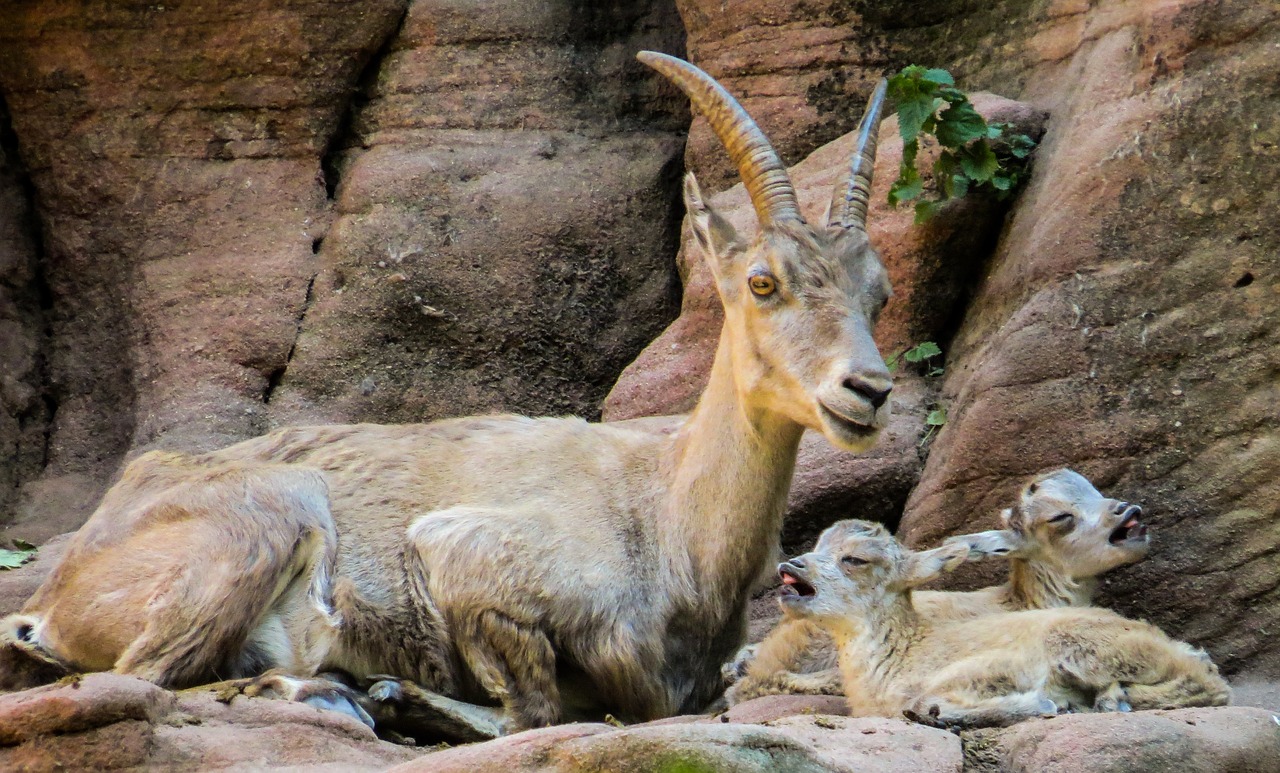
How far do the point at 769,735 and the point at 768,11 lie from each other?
628 cm

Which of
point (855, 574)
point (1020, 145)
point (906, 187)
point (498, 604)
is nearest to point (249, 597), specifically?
point (498, 604)

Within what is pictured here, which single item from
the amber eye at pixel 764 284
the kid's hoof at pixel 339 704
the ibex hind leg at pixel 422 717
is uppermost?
the amber eye at pixel 764 284

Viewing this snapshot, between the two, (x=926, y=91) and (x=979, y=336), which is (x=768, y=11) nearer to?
(x=926, y=91)

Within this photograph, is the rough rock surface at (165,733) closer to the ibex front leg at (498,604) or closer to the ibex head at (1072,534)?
the ibex front leg at (498,604)

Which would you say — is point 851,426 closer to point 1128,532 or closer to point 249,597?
point 1128,532

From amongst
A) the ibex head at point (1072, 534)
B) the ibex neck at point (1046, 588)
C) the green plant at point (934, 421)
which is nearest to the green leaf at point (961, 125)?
the green plant at point (934, 421)

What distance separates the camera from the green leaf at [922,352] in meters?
9.04

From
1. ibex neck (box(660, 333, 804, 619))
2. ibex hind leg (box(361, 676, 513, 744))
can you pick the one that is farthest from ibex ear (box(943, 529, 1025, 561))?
ibex hind leg (box(361, 676, 513, 744))

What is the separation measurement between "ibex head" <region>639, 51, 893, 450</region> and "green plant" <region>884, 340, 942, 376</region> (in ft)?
4.39

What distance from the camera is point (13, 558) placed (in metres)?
9.48

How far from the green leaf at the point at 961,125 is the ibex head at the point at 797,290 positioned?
740 millimetres

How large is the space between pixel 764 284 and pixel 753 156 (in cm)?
69

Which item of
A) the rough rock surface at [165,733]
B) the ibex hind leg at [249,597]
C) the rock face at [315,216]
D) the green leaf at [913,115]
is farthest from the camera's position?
the rock face at [315,216]

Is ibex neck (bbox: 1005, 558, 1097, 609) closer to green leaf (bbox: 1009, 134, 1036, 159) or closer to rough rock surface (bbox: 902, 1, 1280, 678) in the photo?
rough rock surface (bbox: 902, 1, 1280, 678)
